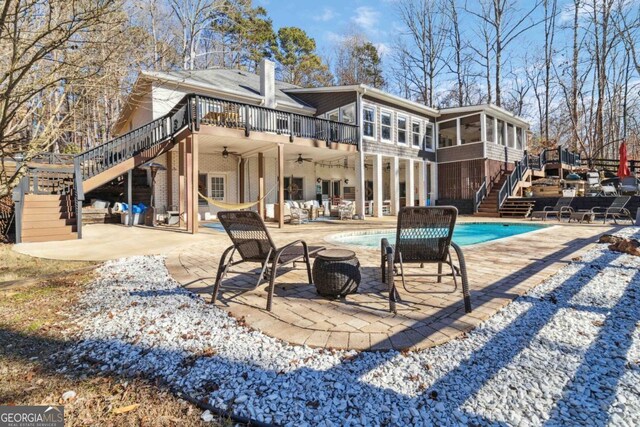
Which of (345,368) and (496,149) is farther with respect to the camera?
(496,149)

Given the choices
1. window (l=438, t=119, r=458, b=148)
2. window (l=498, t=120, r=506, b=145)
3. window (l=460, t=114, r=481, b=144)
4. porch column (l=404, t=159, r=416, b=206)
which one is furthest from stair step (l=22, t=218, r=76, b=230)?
window (l=498, t=120, r=506, b=145)

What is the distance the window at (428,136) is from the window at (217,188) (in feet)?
36.3

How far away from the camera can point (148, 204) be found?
1231cm

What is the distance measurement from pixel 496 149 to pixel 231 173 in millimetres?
13966

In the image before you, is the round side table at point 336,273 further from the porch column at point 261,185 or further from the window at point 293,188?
the window at point 293,188

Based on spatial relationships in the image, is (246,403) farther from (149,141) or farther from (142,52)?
(149,141)

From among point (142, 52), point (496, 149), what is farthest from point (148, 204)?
point (496, 149)

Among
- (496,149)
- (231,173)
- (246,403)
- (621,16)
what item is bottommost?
(246,403)

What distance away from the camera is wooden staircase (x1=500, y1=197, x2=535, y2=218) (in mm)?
14164

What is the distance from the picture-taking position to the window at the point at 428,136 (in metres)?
17.8

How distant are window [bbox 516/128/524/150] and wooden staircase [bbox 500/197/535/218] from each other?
661 centimetres

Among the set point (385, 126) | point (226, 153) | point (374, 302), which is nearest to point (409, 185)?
point (385, 126)

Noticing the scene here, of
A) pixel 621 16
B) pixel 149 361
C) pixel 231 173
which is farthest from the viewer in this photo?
pixel 621 16

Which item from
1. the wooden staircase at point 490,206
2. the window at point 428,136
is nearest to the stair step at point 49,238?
the wooden staircase at point 490,206
